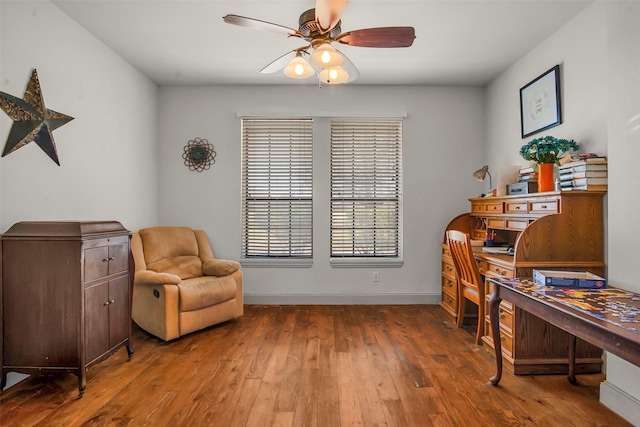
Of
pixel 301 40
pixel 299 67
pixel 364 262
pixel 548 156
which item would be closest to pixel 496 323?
pixel 548 156

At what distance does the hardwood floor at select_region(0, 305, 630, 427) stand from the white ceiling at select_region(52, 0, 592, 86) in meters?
2.71

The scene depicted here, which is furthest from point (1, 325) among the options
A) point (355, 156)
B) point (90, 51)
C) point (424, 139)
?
point (424, 139)

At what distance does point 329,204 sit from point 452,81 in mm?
2084

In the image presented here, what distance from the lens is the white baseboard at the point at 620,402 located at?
6.93 feet

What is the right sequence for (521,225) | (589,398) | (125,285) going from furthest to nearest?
(521,225), (125,285), (589,398)

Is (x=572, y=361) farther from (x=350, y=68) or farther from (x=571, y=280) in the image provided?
(x=350, y=68)

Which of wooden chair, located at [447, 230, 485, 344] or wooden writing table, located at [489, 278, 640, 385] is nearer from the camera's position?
wooden writing table, located at [489, 278, 640, 385]

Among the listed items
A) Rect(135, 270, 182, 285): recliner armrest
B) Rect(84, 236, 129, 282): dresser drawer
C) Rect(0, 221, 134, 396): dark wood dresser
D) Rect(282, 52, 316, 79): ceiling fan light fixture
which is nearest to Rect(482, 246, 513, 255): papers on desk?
Rect(282, 52, 316, 79): ceiling fan light fixture

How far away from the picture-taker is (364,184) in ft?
15.8

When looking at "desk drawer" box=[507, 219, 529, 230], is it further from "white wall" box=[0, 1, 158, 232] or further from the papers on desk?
"white wall" box=[0, 1, 158, 232]

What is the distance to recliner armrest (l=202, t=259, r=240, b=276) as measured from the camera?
4.00 metres

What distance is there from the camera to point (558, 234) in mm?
2770

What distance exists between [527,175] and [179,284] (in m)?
3.32

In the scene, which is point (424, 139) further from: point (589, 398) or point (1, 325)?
point (1, 325)
